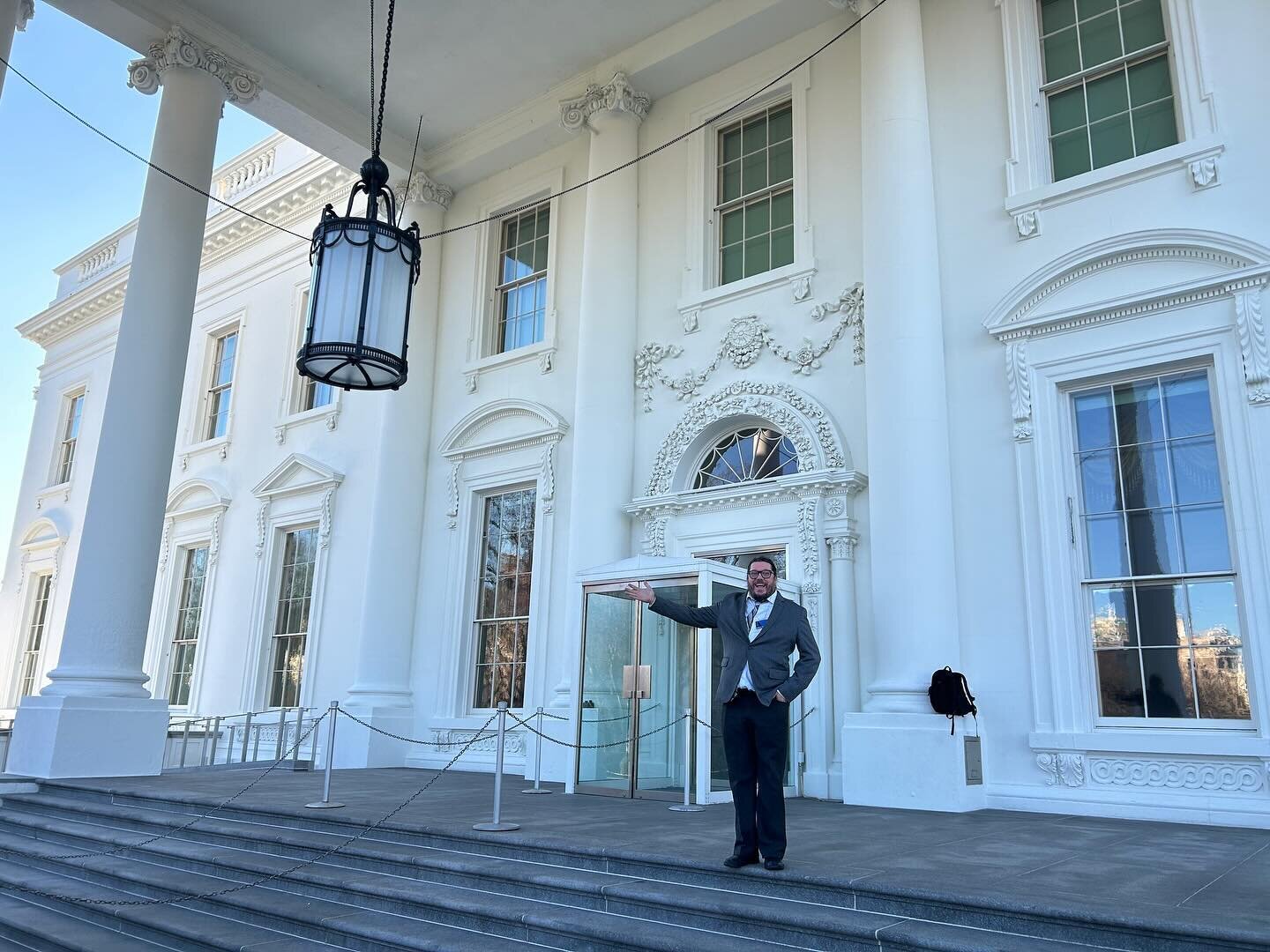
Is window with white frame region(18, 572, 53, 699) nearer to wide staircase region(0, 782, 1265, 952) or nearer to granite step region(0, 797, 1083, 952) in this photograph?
wide staircase region(0, 782, 1265, 952)

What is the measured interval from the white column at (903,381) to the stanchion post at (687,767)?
64.1 inches

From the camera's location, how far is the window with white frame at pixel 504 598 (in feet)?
40.9

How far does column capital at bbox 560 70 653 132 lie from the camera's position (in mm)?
12102

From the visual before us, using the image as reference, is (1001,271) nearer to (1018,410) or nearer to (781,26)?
(1018,410)

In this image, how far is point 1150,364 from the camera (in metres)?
7.91

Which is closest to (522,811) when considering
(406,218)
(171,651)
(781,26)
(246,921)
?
(246,921)

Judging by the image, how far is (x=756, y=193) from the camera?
11375 millimetres

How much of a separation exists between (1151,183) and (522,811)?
7302 mm

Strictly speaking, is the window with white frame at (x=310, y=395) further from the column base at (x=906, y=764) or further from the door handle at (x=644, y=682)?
the column base at (x=906, y=764)

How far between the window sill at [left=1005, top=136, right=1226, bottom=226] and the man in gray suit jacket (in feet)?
17.6

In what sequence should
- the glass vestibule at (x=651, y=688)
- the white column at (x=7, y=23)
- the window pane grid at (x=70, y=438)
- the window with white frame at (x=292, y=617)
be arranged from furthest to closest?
1. the window pane grid at (x=70, y=438)
2. the window with white frame at (x=292, y=617)
3. the white column at (x=7, y=23)
4. the glass vestibule at (x=651, y=688)

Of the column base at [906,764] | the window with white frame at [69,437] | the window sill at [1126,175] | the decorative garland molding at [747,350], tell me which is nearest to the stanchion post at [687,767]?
the column base at [906,764]

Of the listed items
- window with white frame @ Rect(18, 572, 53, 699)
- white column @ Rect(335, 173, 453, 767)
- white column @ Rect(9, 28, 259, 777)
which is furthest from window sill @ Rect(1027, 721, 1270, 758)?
window with white frame @ Rect(18, 572, 53, 699)

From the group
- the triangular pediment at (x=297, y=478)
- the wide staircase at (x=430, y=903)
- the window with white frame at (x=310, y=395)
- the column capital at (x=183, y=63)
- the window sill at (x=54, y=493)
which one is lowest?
the wide staircase at (x=430, y=903)
